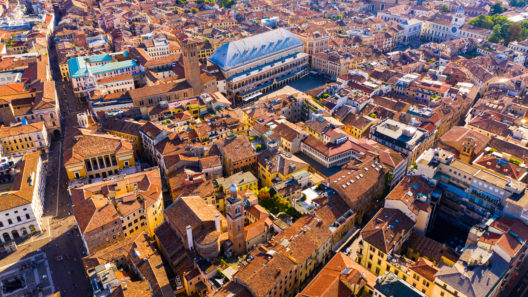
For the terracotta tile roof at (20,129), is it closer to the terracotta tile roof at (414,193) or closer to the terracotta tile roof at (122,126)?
the terracotta tile roof at (122,126)

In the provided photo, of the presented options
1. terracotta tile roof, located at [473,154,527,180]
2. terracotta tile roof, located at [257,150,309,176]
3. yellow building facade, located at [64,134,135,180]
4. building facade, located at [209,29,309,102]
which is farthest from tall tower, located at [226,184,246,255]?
building facade, located at [209,29,309,102]

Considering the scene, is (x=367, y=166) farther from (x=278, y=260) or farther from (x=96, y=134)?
(x=96, y=134)

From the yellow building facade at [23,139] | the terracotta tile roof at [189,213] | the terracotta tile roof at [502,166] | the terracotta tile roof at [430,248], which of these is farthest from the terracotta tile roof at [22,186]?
the terracotta tile roof at [502,166]

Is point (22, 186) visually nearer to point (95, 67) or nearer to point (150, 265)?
point (150, 265)

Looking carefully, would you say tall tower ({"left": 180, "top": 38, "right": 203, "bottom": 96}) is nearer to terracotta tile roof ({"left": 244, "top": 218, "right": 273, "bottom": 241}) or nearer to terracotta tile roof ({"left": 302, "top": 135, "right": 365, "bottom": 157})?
terracotta tile roof ({"left": 302, "top": 135, "right": 365, "bottom": 157})

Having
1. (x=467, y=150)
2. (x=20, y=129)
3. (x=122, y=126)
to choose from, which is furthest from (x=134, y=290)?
(x=467, y=150)

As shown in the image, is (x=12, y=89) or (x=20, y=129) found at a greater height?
(x=12, y=89)

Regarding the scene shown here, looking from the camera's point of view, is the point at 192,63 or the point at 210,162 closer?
the point at 210,162
